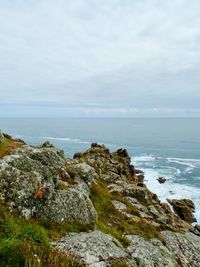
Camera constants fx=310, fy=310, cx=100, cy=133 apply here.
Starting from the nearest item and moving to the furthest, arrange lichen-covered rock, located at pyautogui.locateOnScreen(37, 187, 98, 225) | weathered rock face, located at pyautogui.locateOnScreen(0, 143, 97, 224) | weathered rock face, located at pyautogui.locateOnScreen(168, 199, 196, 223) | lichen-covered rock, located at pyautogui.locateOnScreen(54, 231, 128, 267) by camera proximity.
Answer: lichen-covered rock, located at pyautogui.locateOnScreen(54, 231, 128, 267) < weathered rock face, located at pyautogui.locateOnScreen(0, 143, 97, 224) < lichen-covered rock, located at pyautogui.locateOnScreen(37, 187, 98, 225) < weathered rock face, located at pyautogui.locateOnScreen(168, 199, 196, 223)

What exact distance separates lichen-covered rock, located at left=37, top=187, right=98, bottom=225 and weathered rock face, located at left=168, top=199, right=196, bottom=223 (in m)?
46.9

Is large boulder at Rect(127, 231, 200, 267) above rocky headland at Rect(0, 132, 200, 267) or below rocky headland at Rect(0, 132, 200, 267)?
below

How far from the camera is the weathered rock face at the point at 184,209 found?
2522 inches

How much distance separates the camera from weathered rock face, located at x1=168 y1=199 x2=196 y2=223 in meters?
64.1

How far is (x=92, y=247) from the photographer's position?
17.1m

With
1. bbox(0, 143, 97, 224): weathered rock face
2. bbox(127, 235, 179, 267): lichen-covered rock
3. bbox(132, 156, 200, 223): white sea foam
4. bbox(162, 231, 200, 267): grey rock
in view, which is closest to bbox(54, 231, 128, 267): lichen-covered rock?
bbox(127, 235, 179, 267): lichen-covered rock

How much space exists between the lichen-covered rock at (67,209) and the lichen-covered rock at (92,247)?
61.2 inches

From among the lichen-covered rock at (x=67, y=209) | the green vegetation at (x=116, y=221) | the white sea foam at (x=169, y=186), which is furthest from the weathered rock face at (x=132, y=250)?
the white sea foam at (x=169, y=186)

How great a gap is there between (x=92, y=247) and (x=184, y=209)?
174ft

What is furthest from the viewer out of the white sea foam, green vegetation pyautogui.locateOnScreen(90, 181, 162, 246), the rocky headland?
the white sea foam

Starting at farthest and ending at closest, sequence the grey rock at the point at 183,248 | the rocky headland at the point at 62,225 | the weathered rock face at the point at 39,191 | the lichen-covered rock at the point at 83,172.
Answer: the lichen-covered rock at the point at 83,172, the grey rock at the point at 183,248, the weathered rock face at the point at 39,191, the rocky headland at the point at 62,225

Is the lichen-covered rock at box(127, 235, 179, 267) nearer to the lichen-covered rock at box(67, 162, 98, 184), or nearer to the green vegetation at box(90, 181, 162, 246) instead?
the green vegetation at box(90, 181, 162, 246)

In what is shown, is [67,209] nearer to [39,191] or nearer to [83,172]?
[39,191]

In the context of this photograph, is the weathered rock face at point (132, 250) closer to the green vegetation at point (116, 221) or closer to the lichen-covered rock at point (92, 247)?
the lichen-covered rock at point (92, 247)
